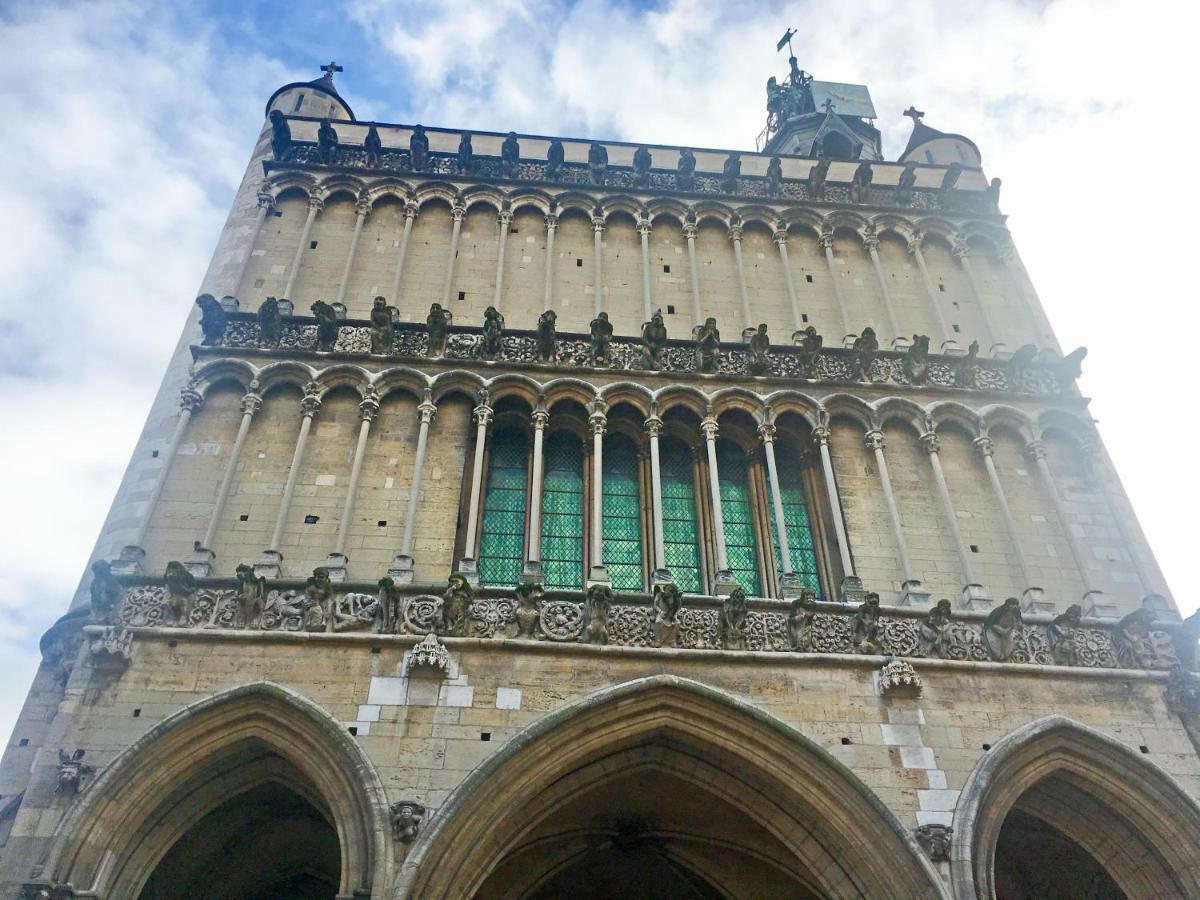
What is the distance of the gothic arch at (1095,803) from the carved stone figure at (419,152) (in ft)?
39.7

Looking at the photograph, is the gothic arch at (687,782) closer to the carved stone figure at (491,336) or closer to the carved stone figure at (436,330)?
the carved stone figure at (491,336)

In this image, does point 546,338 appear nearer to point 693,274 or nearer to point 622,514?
point 622,514

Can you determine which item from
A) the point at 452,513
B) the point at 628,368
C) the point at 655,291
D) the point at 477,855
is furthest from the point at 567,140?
the point at 477,855

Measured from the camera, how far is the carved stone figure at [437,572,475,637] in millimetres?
10102

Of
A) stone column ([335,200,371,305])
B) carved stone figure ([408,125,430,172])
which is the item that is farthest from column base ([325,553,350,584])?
carved stone figure ([408,125,430,172])

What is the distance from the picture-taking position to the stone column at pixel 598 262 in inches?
565

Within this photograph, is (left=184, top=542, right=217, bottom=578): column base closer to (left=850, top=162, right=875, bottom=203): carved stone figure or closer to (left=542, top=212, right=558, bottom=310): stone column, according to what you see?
(left=542, top=212, right=558, bottom=310): stone column

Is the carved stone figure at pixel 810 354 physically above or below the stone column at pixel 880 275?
below

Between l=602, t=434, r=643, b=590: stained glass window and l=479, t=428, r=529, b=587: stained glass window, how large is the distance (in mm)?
1079

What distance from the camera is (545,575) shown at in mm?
11680

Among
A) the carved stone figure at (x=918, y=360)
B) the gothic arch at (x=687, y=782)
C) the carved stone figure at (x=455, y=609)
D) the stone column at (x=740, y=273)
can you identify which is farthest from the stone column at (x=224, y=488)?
the carved stone figure at (x=918, y=360)

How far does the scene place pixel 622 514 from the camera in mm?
12336

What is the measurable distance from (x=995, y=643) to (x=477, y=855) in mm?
5945

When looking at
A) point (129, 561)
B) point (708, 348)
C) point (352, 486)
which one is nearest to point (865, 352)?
point (708, 348)
